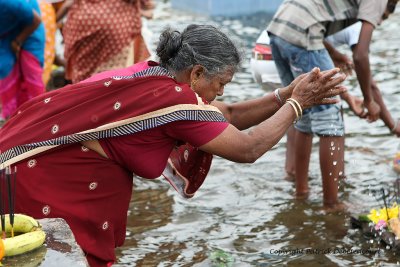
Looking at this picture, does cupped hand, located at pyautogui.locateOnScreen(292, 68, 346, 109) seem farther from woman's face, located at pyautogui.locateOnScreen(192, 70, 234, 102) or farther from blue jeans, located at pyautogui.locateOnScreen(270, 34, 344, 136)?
blue jeans, located at pyautogui.locateOnScreen(270, 34, 344, 136)

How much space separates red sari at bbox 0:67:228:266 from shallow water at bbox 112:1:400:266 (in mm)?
500

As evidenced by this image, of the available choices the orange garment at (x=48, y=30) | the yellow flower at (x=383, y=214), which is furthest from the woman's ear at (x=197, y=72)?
the orange garment at (x=48, y=30)

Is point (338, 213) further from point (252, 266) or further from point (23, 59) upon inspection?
point (23, 59)

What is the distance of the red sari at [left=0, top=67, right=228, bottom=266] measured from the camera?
3418 mm

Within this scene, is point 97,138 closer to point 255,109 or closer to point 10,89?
point 255,109

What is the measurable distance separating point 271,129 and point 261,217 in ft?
6.96

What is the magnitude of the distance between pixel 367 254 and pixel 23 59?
3.68 metres

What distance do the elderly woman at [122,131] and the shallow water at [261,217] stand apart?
331 millimetres

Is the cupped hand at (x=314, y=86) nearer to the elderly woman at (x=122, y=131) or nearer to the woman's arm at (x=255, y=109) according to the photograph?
the elderly woman at (x=122, y=131)

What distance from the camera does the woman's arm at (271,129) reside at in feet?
11.3

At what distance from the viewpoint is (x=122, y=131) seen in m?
3.43

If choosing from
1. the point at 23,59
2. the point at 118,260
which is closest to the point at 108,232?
the point at 118,260

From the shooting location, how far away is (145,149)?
11.4 feet

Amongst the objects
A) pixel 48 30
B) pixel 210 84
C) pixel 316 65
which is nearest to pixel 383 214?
pixel 316 65
